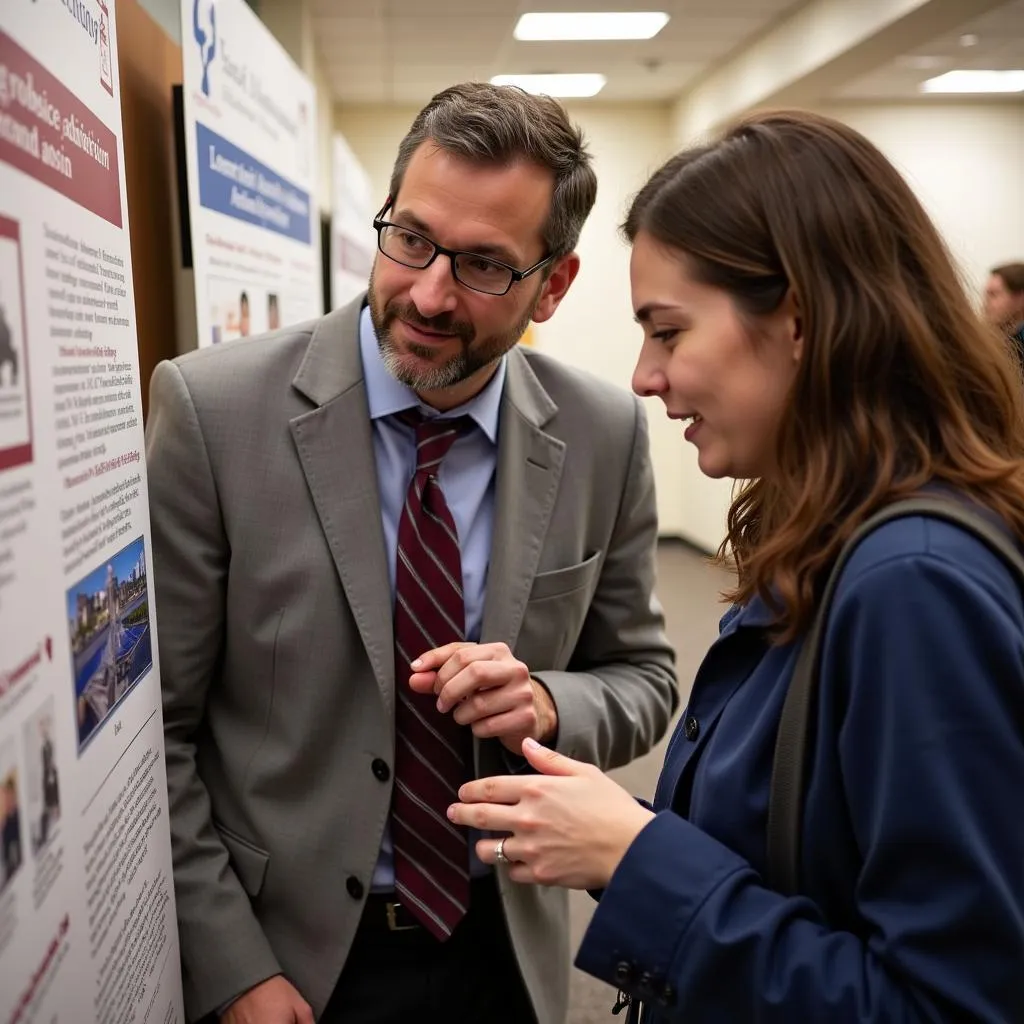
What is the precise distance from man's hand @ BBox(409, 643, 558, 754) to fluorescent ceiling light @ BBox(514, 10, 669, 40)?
5.25 meters

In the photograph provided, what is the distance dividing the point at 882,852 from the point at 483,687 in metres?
0.53

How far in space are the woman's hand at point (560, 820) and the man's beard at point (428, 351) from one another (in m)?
0.57

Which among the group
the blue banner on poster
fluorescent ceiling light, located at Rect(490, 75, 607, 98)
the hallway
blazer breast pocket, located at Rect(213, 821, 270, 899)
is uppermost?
fluorescent ceiling light, located at Rect(490, 75, 607, 98)

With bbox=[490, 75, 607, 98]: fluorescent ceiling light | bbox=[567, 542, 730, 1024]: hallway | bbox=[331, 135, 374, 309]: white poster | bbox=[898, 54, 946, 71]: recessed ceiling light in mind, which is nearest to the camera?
bbox=[567, 542, 730, 1024]: hallway

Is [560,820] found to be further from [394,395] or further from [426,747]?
[394,395]

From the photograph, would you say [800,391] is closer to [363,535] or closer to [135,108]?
[363,535]

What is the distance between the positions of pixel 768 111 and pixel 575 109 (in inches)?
297

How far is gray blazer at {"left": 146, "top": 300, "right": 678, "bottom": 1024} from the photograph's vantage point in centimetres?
123

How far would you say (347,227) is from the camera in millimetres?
5039

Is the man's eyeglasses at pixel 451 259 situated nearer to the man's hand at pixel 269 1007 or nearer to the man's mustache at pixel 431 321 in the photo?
the man's mustache at pixel 431 321

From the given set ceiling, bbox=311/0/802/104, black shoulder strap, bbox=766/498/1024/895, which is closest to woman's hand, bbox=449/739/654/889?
black shoulder strap, bbox=766/498/1024/895

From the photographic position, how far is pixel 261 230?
235cm

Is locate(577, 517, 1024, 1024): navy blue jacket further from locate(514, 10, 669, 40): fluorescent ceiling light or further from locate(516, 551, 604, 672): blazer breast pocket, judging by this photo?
locate(514, 10, 669, 40): fluorescent ceiling light

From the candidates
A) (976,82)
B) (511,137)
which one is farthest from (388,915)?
(976,82)
